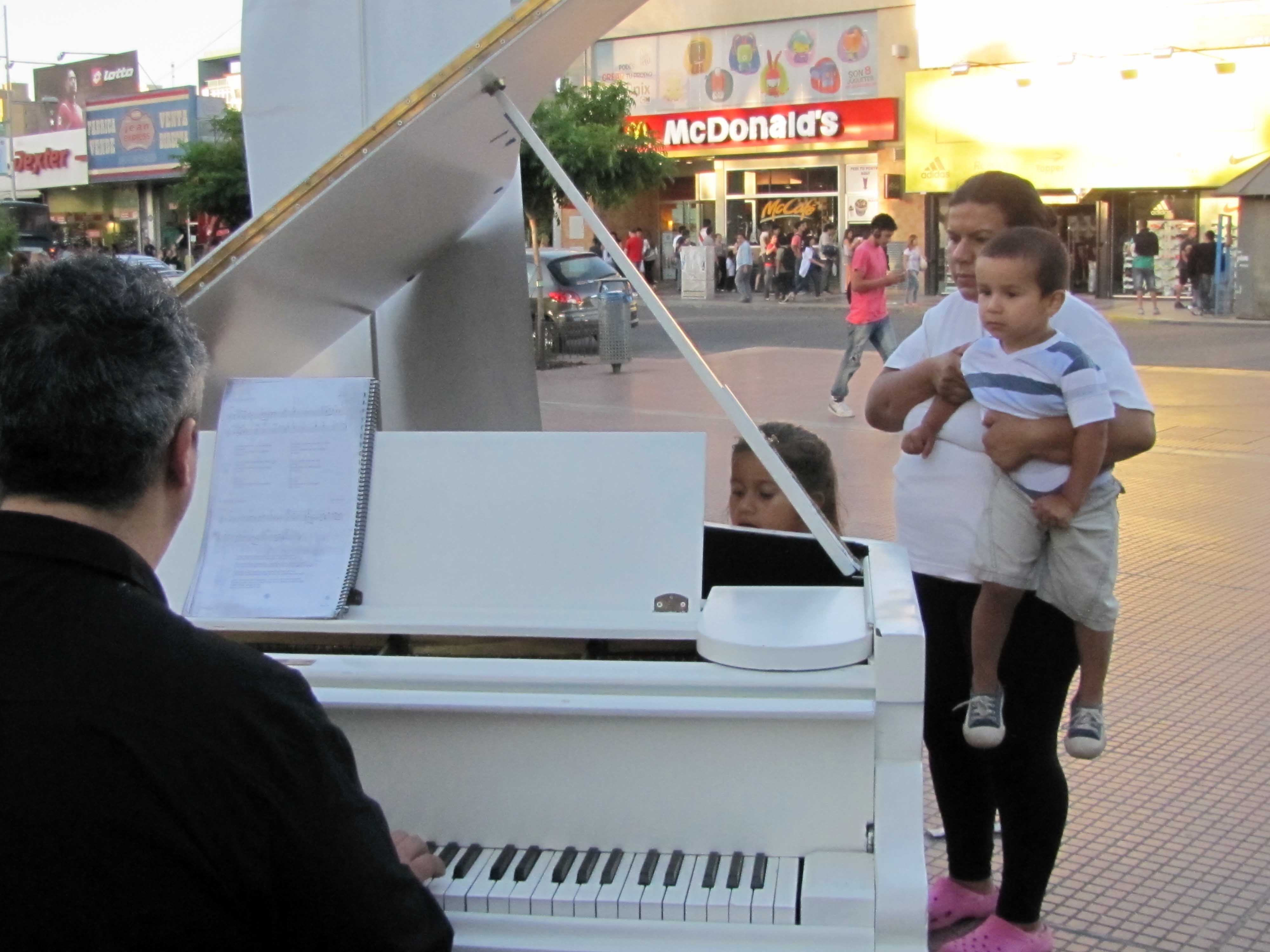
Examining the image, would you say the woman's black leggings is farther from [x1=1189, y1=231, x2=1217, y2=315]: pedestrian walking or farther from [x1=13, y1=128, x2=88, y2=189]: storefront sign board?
[x1=13, y1=128, x2=88, y2=189]: storefront sign board

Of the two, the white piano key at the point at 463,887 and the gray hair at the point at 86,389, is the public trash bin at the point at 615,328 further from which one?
the gray hair at the point at 86,389

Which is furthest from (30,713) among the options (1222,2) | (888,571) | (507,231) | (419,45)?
(1222,2)

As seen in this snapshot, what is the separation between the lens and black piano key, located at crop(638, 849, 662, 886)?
7.08 feet

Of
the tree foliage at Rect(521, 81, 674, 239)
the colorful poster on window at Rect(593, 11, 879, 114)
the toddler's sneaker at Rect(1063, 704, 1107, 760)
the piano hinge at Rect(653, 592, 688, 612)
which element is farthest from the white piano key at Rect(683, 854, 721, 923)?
the colorful poster on window at Rect(593, 11, 879, 114)

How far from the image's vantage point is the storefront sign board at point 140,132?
146 feet

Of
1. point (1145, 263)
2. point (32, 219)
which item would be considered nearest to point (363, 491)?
point (1145, 263)

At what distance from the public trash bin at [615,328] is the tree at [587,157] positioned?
3.09 feet

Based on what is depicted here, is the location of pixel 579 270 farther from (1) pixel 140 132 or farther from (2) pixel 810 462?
(1) pixel 140 132

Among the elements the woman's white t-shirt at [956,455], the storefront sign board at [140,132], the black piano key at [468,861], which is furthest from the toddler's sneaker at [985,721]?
the storefront sign board at [140,132]

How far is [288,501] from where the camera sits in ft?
8.93

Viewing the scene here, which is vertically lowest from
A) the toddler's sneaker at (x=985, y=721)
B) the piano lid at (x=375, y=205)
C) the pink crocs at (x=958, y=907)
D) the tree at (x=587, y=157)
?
the pink crocs at (x=958, y=907)

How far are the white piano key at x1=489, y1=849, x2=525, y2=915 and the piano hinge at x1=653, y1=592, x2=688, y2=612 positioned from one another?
0.54 metres

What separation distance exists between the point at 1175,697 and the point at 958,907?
84.3 inches

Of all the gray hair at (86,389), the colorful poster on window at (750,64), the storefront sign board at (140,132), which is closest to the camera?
the gray hair at (86,389)
